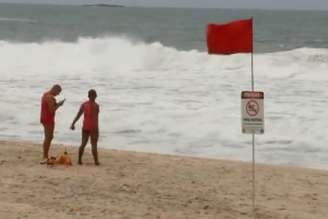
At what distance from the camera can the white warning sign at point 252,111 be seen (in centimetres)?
866

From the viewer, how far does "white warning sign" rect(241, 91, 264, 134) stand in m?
8.66

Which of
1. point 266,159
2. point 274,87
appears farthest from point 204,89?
point 266,159

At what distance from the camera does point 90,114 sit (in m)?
11.9

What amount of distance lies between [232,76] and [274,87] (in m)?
4.41

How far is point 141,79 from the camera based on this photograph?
28969 mm

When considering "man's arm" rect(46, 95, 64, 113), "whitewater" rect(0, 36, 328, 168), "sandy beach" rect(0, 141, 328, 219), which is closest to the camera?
"sandy beach" rect(0, 141, 328, 219)

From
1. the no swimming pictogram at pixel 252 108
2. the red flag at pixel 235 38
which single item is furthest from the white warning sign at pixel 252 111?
the red flag at pixel 235 38

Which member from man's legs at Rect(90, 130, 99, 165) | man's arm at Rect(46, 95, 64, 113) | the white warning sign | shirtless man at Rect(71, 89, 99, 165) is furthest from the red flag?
man's arm at Rect(46, 95, 64, 113)

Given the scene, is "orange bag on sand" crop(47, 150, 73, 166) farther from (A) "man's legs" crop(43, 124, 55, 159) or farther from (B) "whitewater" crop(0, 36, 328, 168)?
(B) "whitewater" crop(0, 36, 328, 168)

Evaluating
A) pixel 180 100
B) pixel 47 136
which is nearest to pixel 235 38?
pixel 47 136

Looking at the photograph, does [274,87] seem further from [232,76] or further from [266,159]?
[266,159]

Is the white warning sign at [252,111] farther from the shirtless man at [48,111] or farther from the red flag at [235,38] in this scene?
the shirtless man at [48,111]

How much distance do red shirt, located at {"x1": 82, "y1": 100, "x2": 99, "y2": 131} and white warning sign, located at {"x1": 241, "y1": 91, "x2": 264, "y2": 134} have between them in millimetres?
3717

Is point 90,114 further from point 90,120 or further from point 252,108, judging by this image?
point 252,108
